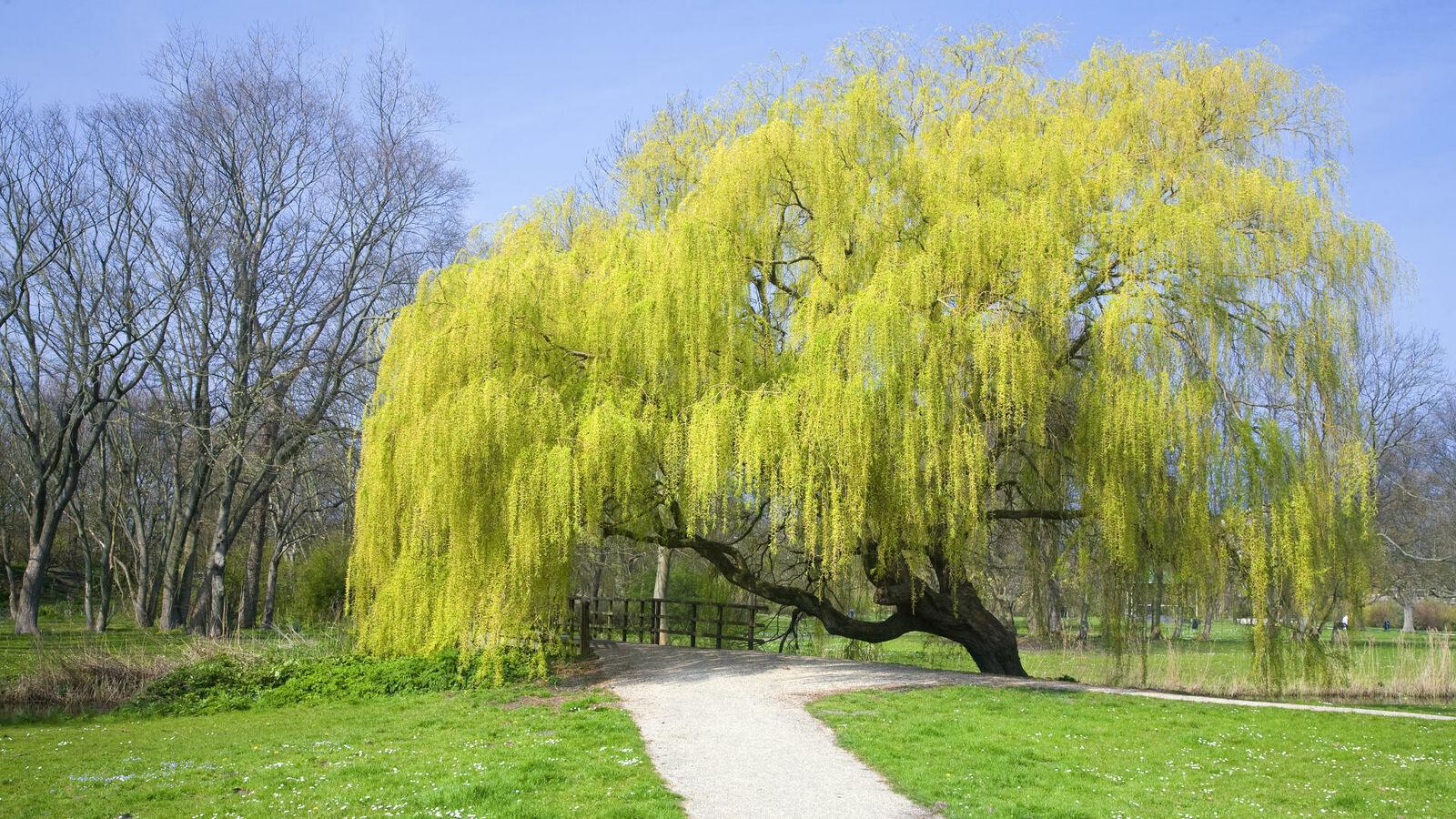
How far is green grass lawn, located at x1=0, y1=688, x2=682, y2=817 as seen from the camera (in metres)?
6.39

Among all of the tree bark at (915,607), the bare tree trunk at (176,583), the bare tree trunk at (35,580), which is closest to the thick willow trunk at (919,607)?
the tree bark at (915,607)

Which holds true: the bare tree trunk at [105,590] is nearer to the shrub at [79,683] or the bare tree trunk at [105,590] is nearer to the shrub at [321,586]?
the shrub at [321,586]

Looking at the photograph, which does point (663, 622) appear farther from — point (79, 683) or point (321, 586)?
point (321, 586)

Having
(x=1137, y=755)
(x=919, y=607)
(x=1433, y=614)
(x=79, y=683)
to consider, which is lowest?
(x=1433, y=614)

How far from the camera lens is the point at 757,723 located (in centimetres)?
966

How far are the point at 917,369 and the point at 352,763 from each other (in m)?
7.06

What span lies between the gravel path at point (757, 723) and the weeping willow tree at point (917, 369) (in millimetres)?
1482

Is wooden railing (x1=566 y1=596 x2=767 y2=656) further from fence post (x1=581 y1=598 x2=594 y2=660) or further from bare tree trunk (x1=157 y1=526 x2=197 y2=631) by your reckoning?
bare tree trunk (x1=157 y1=526 x2=197 y2=631)

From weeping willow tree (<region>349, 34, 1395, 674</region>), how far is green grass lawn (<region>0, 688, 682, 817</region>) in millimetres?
1909

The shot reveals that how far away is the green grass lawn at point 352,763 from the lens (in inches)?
252

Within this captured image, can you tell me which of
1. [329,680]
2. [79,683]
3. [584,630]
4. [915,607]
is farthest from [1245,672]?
[79,683]

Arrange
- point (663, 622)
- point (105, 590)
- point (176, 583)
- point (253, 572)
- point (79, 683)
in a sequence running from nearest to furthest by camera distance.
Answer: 1. point (79, 683)
2. point (663, 622)
3. point (176, 583)
4. point (105, 590)
5. point (253, 572)

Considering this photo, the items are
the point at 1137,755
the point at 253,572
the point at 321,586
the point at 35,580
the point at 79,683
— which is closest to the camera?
the point at 1137,755

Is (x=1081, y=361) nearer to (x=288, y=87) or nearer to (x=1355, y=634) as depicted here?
(x=1355, y=634)
